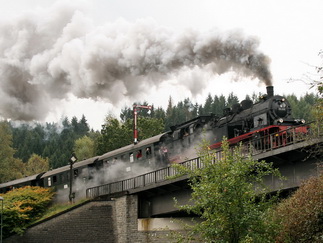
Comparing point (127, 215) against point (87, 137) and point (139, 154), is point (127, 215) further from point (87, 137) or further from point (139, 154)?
point (87, 137)

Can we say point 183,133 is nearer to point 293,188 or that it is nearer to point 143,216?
point 143,216

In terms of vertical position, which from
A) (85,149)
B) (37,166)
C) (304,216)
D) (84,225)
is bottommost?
(304,216)

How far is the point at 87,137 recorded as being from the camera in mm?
119625

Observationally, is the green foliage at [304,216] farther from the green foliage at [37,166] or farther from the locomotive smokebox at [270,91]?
the green foliage at [37,166]

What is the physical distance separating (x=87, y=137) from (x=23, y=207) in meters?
79.6

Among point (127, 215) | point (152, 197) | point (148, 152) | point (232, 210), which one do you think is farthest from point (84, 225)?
point (232, 210)

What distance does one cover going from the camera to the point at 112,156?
39.8 meters

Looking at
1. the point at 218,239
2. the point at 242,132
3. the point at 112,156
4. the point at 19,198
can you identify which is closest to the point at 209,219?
the point at 218,239

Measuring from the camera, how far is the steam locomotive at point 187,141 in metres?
27.6

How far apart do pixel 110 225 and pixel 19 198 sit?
11624mm

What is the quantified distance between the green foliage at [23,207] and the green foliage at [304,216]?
25152mm

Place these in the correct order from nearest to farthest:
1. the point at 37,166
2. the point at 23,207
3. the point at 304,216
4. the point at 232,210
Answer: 1. the point at 304,216
2. the point at 232,210
3. the point at 23,207
4. the point at 37,166

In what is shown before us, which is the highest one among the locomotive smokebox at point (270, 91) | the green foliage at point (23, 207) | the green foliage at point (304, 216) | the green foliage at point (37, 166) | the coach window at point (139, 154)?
the green foliage at point (37, 166)

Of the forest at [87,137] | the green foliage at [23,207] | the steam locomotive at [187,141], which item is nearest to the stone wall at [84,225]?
the green foliage at [23,207]
